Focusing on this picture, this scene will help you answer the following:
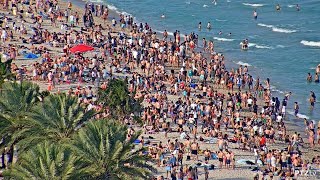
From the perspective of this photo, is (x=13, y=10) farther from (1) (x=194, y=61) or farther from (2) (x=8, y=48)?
(1) (x=194, y=61)

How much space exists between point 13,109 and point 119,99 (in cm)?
882

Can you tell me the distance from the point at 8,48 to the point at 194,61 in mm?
14277

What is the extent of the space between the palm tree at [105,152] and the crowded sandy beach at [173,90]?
254cm

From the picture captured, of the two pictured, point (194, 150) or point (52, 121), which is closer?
point (52, 121)

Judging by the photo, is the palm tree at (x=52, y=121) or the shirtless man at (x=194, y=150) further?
the shirtless man at (x=194, y=150)

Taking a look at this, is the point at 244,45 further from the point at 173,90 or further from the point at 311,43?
the point at 173,90

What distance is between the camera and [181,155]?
3641 cm

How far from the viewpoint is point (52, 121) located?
27594mm

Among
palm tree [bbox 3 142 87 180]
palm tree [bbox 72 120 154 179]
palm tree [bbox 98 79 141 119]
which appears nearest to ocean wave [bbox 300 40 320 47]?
palm tree [bbox 98 79 141 119]

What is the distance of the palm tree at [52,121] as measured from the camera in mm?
27547

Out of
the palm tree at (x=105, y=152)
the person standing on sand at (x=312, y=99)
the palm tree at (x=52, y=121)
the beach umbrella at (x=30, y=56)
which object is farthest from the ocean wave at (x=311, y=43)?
the palm tree at (x=105, y=152)

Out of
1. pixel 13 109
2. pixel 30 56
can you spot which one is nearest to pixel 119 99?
pixel 13 109

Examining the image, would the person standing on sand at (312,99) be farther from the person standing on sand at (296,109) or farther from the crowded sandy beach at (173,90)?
the person standing on sand at (296,109)

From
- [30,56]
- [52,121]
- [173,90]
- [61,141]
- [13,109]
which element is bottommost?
[173,90]
